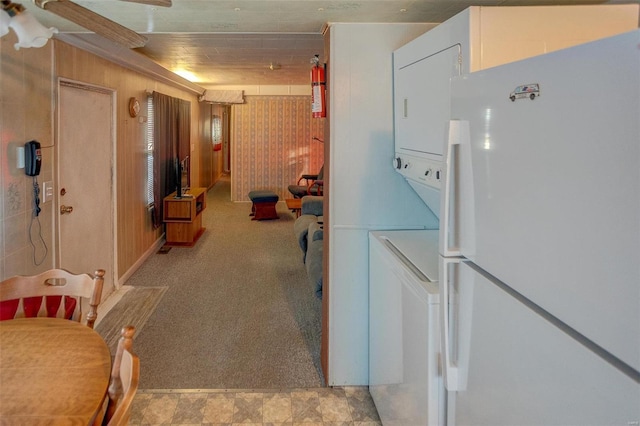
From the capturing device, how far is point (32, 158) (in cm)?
267

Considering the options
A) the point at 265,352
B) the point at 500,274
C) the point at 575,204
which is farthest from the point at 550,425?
the point at 265,352

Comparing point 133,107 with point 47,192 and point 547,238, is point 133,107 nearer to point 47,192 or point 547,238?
point 47,192

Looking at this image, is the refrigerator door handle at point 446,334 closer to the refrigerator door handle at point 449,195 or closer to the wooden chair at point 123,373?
the refrigerator door handle at point 449,195

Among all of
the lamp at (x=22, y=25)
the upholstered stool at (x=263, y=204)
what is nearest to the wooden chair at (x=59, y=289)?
the lamp at (x=22, y=25)

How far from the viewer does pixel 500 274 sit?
1082mm

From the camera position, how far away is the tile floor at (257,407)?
2.34 m

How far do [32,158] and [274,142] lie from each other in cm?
660

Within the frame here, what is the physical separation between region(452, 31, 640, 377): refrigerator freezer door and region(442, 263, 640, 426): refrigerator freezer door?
47 mm

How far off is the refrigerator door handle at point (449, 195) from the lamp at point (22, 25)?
129 centimetres

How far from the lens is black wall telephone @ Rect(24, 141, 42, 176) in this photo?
2643mm

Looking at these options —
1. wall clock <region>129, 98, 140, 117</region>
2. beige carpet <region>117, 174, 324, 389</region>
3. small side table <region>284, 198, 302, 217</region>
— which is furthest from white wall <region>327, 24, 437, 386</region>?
small side table <region>284, 198, 302, 217</region>

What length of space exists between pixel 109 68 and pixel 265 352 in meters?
2.88

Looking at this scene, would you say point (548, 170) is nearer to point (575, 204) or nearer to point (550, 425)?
point (575, 204)

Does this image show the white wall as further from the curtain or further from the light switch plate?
the curtain
